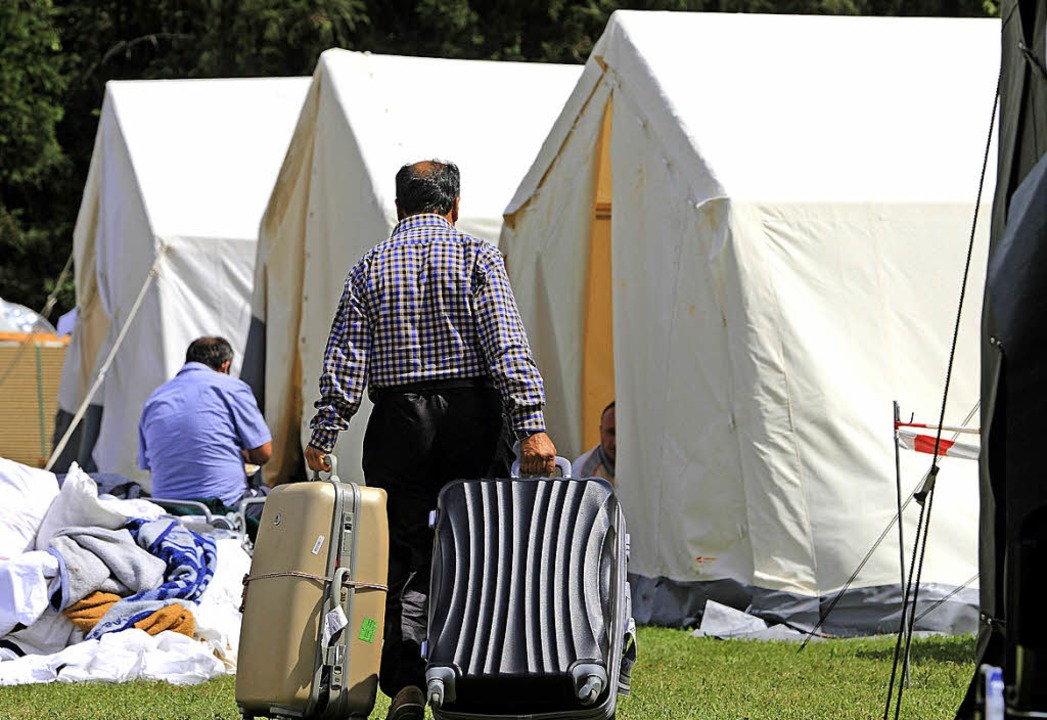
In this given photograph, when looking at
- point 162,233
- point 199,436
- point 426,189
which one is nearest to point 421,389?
point 426,189

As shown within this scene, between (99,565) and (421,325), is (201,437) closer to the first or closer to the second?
(99,565)

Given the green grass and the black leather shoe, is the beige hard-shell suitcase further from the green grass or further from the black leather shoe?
the green grass

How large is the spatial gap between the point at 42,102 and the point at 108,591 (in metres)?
19.5

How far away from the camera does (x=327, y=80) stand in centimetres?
1120

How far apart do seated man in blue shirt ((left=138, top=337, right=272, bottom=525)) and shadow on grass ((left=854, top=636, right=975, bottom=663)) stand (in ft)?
12.3

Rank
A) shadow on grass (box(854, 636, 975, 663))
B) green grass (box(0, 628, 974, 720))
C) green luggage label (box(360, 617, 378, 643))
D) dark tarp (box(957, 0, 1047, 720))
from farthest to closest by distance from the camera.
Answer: shadow on grass (box(854, 636, 975, 663)) < green grass (box(0, 628, 974, 720)) < green luggage label (box(360, 617, 378, 643)) < dark tarp (box(957, 0, 1047, 720))

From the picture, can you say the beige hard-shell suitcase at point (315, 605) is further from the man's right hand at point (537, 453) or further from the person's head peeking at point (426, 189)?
the person's head peeking at point (426, 189)

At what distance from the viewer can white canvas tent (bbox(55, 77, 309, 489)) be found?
12.9m

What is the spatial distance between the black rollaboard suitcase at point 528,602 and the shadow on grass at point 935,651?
93.2 inches

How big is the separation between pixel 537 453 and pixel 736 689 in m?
1.46

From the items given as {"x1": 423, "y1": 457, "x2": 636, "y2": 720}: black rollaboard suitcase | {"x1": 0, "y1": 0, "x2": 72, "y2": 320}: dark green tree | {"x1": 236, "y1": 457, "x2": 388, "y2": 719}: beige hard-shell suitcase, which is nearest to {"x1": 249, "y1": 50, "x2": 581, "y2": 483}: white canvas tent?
{"x1": 236, "y1": 457, "x2": 388, "y2": 719}: beige hard-shell suitcase

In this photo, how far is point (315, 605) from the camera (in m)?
4.38

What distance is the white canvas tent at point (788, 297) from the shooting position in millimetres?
7129

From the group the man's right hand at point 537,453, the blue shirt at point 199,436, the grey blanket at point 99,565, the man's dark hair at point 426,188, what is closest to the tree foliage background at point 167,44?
the blue shirt at point 199,436
